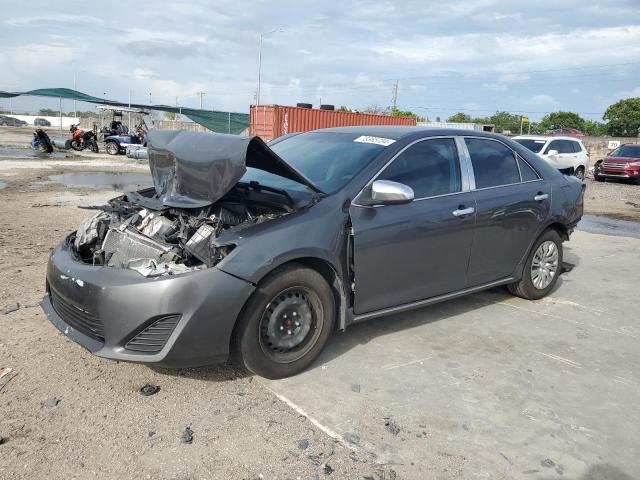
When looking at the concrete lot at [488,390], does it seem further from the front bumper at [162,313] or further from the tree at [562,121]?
the tree at [562,121]

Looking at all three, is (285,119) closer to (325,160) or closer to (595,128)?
(325,160)

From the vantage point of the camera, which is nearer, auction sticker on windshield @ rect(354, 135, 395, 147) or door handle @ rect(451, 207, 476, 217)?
auction sticker on windshield @ rect(354, 135, 395, 147)

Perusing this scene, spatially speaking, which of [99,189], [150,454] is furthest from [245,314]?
[99,189]

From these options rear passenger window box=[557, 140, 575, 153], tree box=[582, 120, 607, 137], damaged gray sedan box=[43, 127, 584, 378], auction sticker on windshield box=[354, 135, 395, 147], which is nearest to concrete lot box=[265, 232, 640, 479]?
damaged gray sedan box=[43, 127, 584, 378]

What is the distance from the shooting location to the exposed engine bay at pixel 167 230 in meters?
3.28

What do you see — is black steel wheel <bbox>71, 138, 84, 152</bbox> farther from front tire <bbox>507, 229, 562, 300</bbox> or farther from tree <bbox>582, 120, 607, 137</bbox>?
tree <bbox>582, 120, 607, 137</bbox>

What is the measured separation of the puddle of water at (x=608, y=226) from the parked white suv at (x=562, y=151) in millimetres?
5086

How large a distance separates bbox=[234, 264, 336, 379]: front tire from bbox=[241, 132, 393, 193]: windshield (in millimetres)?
759

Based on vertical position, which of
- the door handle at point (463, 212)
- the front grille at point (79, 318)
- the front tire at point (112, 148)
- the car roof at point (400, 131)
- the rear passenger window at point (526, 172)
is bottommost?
the front tire at point (112, 148)

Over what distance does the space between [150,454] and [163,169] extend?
213cm

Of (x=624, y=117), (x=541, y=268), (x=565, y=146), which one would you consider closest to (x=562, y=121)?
(x=624, y=117)

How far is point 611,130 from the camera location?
7550 cm

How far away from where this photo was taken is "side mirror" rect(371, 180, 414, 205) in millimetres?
3693

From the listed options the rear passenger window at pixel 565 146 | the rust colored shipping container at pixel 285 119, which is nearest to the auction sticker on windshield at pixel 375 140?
the rear passenger window at pixel 565 146
